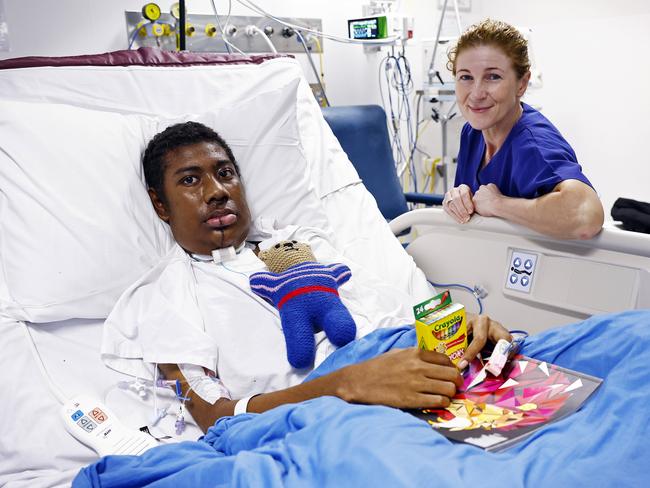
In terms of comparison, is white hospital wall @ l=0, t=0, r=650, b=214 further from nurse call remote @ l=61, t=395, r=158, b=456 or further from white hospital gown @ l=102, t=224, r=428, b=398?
nurse call remote @ l=61, t=395, r=158, b=456

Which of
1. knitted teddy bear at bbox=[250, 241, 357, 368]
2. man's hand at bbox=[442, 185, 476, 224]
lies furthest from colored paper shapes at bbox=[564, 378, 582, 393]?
man's hand at bbox=[442, 185, 476, 224]

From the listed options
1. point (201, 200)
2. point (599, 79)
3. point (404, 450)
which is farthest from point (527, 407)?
point (599, 79)

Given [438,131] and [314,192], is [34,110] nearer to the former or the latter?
[314,192]

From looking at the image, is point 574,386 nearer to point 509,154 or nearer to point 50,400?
point 509,154

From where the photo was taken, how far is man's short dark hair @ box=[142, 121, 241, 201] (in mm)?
1520

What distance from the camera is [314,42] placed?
291 centimetres

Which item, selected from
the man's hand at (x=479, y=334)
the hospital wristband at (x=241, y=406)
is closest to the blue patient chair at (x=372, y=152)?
the man's hand at (x=479, y=334)

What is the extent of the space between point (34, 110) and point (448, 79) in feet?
7.50

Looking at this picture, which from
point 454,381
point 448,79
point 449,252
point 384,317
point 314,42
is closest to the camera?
point 454,381

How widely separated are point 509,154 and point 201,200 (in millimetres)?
858

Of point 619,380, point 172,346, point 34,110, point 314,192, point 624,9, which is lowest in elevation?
point 172,346

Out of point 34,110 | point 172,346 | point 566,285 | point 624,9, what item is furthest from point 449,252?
point 624,9

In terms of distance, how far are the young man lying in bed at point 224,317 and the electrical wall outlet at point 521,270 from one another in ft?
0.88

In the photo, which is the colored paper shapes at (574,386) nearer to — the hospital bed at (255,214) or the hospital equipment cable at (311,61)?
the hospital bed at (255,214)
